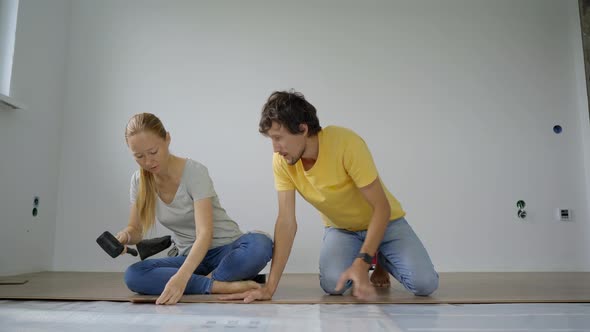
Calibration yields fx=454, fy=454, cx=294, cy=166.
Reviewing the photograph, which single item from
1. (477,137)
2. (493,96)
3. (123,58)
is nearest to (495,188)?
(477,137)

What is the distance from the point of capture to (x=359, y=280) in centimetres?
141

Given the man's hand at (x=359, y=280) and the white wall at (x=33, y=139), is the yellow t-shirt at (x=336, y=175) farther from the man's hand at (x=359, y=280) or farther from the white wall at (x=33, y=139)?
the white wall at (x=33, y=139)

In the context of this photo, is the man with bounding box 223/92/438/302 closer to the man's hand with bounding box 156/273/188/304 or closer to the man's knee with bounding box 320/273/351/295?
the man's knee with bounding box 320/273/351/295

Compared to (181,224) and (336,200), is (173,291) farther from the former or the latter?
(336,200)

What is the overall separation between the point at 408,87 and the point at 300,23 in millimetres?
930

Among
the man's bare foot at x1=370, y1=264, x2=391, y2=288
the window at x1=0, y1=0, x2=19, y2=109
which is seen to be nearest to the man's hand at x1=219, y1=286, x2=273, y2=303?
the man's bare foot at x1=370, y1=264, x2=391, y2=288

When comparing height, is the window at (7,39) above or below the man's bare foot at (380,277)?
above

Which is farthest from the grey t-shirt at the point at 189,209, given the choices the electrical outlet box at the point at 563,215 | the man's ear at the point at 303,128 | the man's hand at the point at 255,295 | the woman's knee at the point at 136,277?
the electrical outlet box at the point at 563,215

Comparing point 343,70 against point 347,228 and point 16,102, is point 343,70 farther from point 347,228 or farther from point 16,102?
point 16,102

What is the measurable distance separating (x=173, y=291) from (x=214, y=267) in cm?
39

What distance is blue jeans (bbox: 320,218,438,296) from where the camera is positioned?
178 cm

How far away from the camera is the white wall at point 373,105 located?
125 inches

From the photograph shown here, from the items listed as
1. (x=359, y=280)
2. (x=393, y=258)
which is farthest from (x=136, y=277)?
(x=393, y=258)

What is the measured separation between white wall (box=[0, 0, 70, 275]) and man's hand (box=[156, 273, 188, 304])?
1537mm
